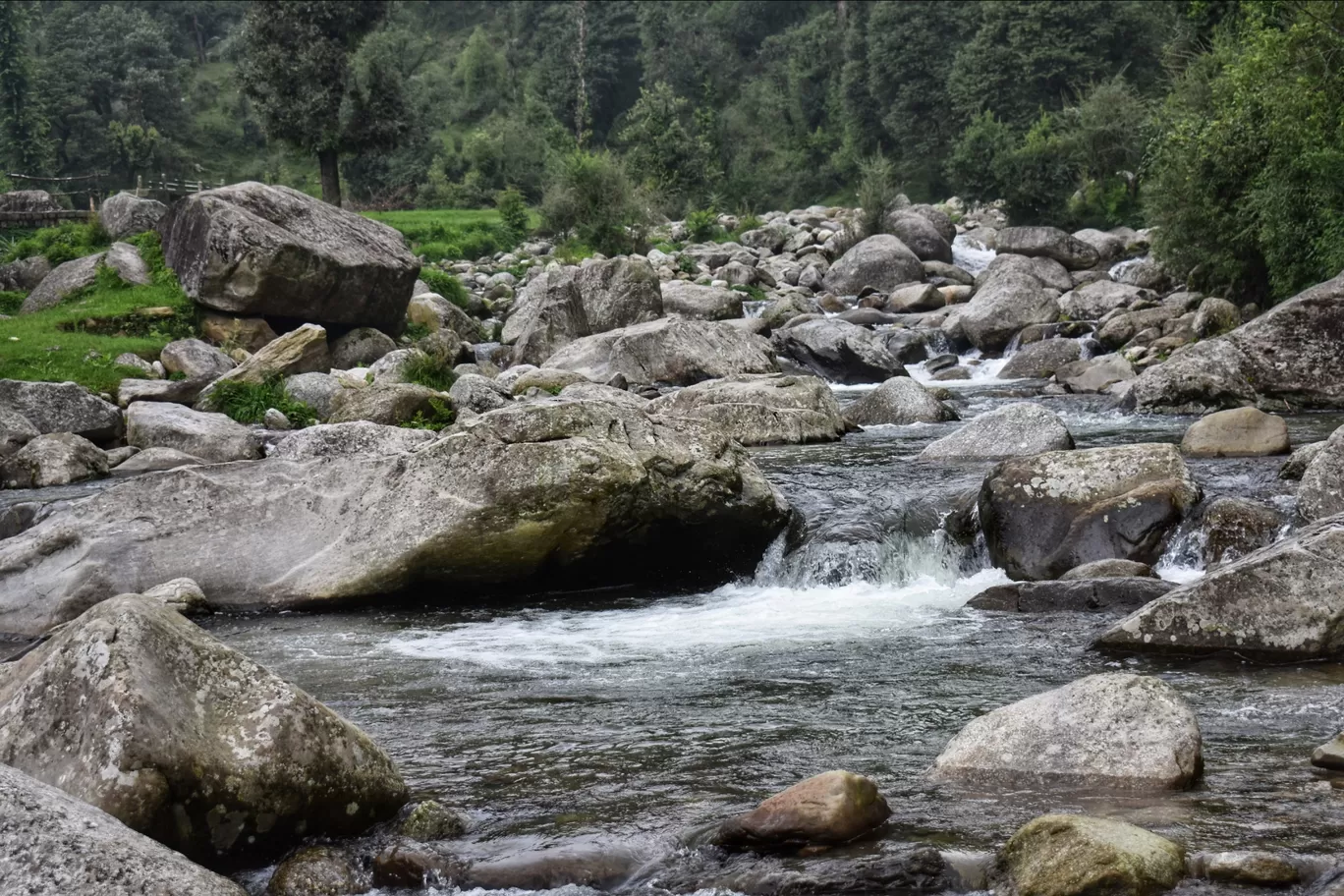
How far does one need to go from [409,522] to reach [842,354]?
16.4 metres

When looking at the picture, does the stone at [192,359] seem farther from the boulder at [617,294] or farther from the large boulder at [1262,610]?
the large boulder at [1262,610]

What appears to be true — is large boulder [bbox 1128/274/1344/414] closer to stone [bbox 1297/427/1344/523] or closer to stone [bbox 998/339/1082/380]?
stone [bbox 998/339/1082/380]

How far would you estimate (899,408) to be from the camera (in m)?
21.8

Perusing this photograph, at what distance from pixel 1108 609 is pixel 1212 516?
2.20 metres

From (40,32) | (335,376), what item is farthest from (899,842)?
(40,32)

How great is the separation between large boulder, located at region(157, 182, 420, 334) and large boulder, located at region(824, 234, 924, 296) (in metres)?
15.1

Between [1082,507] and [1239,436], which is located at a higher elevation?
[1239,436]

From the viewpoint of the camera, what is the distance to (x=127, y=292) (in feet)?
99.8

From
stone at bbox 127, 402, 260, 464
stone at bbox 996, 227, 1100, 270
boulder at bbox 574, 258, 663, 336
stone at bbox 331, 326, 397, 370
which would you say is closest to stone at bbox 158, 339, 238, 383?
stone at bbox 331, 326, 397, 370

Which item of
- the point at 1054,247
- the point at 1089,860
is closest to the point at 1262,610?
the point at 1089,860

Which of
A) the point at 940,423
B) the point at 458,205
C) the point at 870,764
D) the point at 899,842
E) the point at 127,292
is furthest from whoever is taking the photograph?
the point at 458,205

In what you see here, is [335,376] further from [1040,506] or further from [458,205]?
[458,205]

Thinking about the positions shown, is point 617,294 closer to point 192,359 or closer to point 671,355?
point 671,355

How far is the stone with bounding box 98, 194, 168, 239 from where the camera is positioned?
36.8 m
